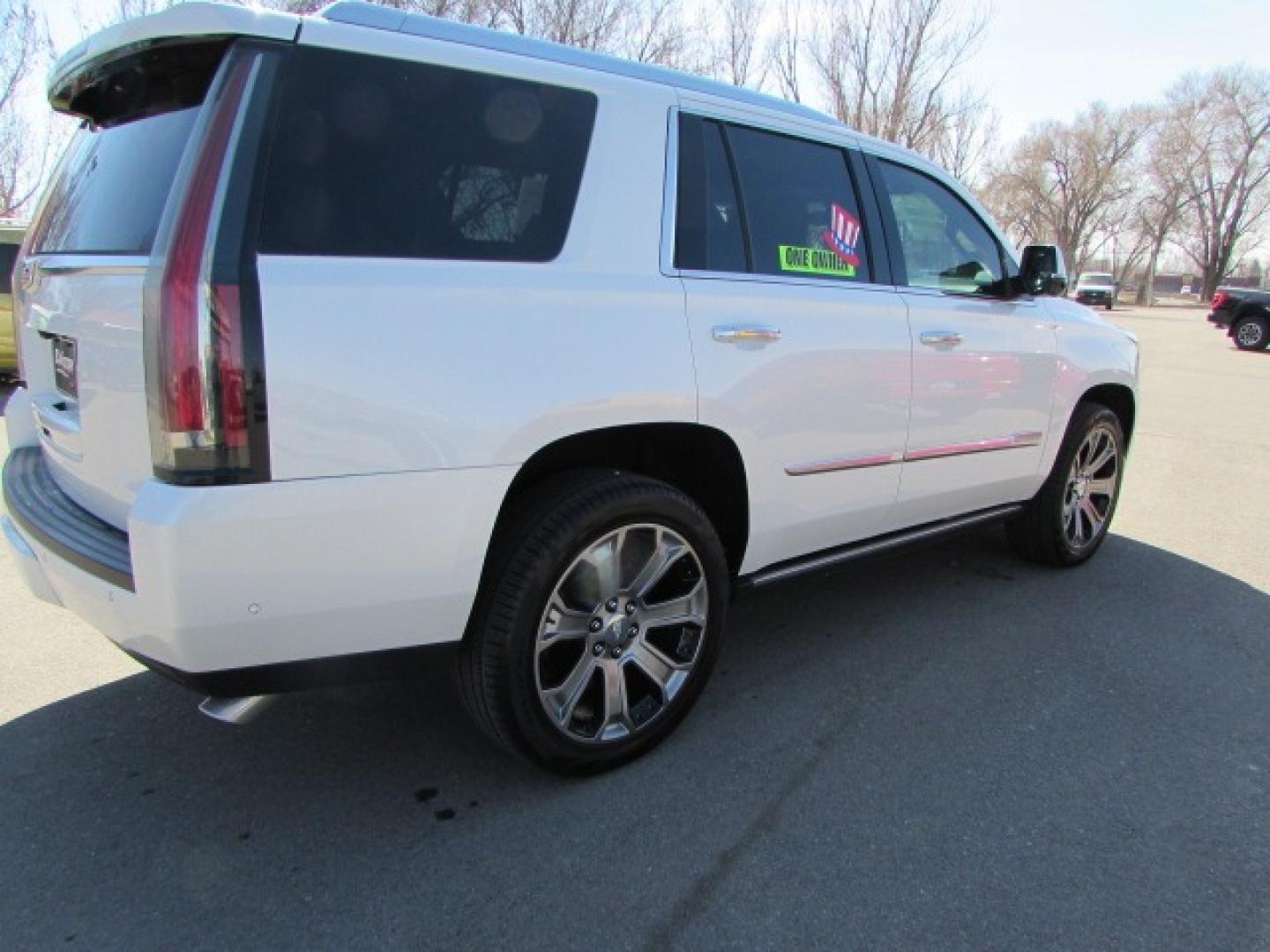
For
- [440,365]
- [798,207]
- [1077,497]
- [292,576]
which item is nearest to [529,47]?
[440,365]

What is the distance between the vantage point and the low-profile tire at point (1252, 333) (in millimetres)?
21891

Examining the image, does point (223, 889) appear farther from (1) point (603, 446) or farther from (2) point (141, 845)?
(1) point (603, 446)

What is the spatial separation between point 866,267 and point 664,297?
114 cm

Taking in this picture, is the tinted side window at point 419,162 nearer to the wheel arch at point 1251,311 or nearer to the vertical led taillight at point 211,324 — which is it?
the vertical led taillight at point 211,324

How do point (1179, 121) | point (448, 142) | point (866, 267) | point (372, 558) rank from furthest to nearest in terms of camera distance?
point (1179, 121) < point (866, 267) < point (448, 142) < point (372, 558)

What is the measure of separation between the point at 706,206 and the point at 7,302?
9.08 meters

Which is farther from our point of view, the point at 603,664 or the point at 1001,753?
the point at 1001,753

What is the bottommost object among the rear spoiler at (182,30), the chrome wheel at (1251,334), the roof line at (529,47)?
the chrome wheel at (1251,334)

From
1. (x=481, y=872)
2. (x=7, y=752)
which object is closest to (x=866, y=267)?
(x=481, y=872)

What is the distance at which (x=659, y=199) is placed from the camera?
8.50 ft

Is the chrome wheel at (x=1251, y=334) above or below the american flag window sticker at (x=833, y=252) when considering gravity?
below

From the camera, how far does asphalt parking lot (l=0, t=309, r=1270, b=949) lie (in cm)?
207

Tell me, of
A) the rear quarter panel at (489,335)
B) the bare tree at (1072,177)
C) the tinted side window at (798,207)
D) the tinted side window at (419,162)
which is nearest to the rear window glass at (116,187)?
the tinted side window at (419,162)

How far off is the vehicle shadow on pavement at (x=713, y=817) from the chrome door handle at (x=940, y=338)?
1.27 meters
